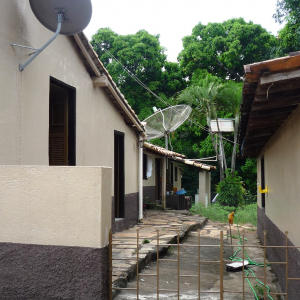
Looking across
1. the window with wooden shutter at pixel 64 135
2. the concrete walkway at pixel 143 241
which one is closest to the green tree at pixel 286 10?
the concrete walkway at pixel 143 241

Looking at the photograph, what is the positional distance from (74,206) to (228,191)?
16.2 meters

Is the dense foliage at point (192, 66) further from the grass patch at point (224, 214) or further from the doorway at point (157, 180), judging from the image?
the grass patch at point (224, 214)

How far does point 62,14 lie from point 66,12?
0.07 m

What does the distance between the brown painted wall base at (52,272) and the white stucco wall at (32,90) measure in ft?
4.67

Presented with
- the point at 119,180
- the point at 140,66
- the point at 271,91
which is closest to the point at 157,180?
the point at 119,180

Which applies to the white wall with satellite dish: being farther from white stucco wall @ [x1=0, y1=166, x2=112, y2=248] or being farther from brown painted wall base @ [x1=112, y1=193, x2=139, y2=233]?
white stucco wall @ [x1=0, y1=166, x2=112, y2=248]

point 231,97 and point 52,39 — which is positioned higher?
point 231,97

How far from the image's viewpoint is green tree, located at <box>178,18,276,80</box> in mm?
24578

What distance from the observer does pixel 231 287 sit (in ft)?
18.6

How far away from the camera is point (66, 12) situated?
5133 millimetres

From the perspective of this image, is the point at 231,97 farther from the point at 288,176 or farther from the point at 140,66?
the point at 288,176

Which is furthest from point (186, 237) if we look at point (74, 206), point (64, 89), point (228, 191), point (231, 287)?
point (228, 191)

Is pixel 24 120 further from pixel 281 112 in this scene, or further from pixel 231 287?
pixel 231 287

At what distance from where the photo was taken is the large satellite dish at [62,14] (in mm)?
5074
